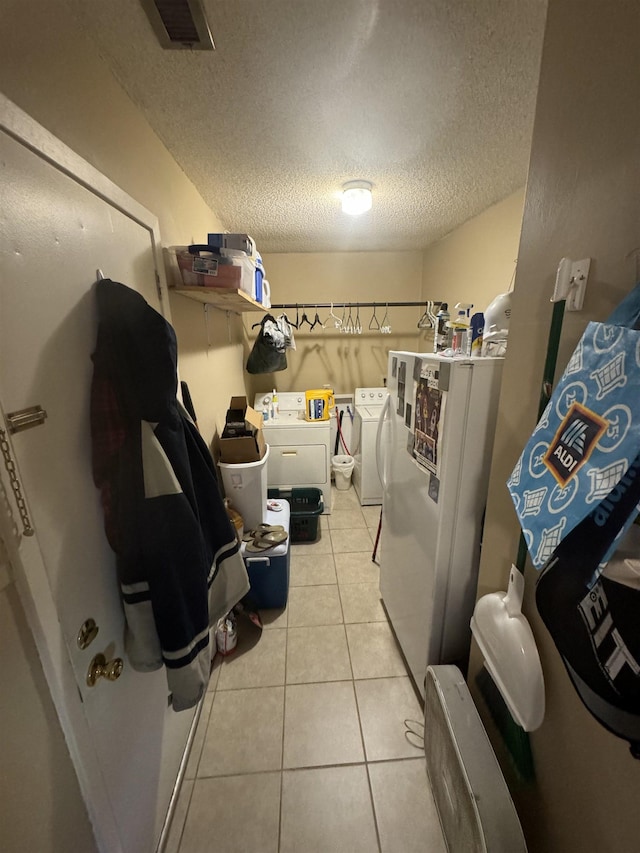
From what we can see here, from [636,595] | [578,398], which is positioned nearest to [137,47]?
[578,398]

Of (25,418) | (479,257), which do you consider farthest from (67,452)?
(479,257)

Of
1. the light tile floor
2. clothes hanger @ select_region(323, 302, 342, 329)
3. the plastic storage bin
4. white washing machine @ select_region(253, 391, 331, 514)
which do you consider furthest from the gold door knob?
clothes hanger @ select_region(323, 302, 342, 329)

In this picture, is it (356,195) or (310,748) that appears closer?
(310,748)

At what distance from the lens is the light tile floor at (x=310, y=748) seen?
1062 mm

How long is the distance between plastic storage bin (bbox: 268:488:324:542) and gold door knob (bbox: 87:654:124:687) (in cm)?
173

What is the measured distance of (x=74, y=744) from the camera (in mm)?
653

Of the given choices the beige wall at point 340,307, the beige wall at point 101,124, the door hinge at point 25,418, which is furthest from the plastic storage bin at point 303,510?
the door hinge at point 25,418

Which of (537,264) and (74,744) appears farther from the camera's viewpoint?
(537,264)

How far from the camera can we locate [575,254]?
2.15 feet

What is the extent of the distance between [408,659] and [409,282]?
324cm

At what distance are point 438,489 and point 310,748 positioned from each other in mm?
1205

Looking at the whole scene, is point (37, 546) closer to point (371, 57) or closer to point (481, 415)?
point (481, 415)

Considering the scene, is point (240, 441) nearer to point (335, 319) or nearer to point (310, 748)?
point (310, 748)

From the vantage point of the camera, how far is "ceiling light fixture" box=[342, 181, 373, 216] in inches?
67.8
